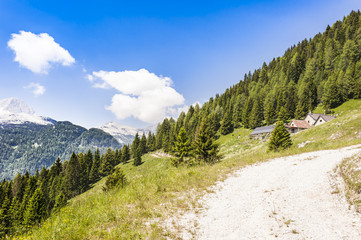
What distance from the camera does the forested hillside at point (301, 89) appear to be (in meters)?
68.8

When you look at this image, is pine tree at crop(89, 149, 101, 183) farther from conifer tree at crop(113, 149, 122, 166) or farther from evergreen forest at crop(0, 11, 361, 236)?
conifer tree at crop(113, 149, 122, 166)

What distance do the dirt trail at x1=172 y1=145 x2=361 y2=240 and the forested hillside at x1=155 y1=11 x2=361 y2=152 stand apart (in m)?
52.0

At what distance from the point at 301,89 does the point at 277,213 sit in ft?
327

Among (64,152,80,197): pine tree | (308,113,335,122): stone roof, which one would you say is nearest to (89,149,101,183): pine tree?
(64,152,80,197): pine tree

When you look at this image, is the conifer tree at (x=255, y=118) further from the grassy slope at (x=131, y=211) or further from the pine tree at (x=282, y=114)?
the grassy slope at (x=131, y=211)

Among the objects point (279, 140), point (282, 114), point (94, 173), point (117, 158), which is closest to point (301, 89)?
point (282, 114)

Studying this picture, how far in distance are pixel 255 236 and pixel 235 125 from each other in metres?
89.9

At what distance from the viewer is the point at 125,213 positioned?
5758 millimetres

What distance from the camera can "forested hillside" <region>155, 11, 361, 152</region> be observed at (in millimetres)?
68812

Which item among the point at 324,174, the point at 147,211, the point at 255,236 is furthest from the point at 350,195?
the point at 147,211

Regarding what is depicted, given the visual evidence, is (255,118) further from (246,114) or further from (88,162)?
(88,162)

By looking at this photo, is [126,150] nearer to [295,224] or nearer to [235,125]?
[235,125]

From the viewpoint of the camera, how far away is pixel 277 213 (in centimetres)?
580

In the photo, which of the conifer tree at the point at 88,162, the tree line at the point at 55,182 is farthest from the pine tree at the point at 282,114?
the conifer tree at the point at 88,162
